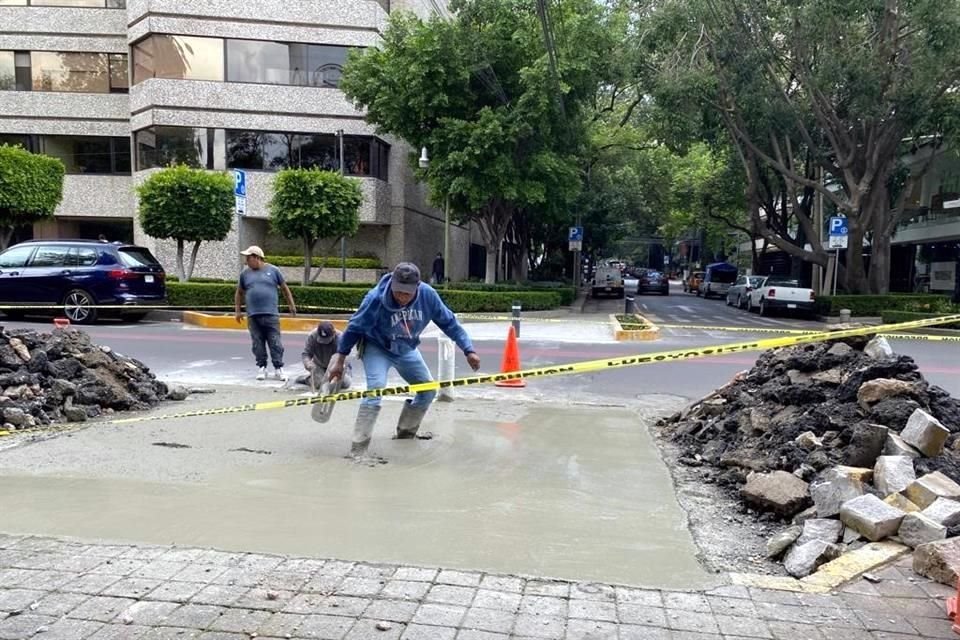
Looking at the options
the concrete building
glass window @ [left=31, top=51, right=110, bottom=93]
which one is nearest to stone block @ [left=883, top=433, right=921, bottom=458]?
the concrete building

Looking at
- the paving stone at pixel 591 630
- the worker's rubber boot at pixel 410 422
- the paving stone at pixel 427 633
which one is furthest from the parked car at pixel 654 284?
the paving stone at pixel 427 633

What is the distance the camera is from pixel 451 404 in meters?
7.68

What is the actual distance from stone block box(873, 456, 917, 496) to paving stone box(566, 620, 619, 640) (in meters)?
2.20

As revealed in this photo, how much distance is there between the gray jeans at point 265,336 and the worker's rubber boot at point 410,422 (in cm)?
358

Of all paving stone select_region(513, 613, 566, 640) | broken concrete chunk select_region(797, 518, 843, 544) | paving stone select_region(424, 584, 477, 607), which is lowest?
paving stone select_region(513, 613, 566, 640)

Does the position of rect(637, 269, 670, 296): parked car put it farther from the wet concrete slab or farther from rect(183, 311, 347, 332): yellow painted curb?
the wet concrete slab

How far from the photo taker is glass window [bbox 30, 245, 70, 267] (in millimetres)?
15242

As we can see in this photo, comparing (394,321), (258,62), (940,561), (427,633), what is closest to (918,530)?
(940,561)

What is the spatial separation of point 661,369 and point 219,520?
7791mm

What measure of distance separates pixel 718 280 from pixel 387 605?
42.1m

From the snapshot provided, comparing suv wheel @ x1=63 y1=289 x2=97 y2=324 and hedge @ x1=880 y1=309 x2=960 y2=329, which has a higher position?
suv wheel @ x1=63 y1=289 x2=97 y2=324

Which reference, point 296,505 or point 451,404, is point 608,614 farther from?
point 451,404

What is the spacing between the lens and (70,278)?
15047 millimetres

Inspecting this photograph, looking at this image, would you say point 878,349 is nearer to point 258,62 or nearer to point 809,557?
point 809,557
